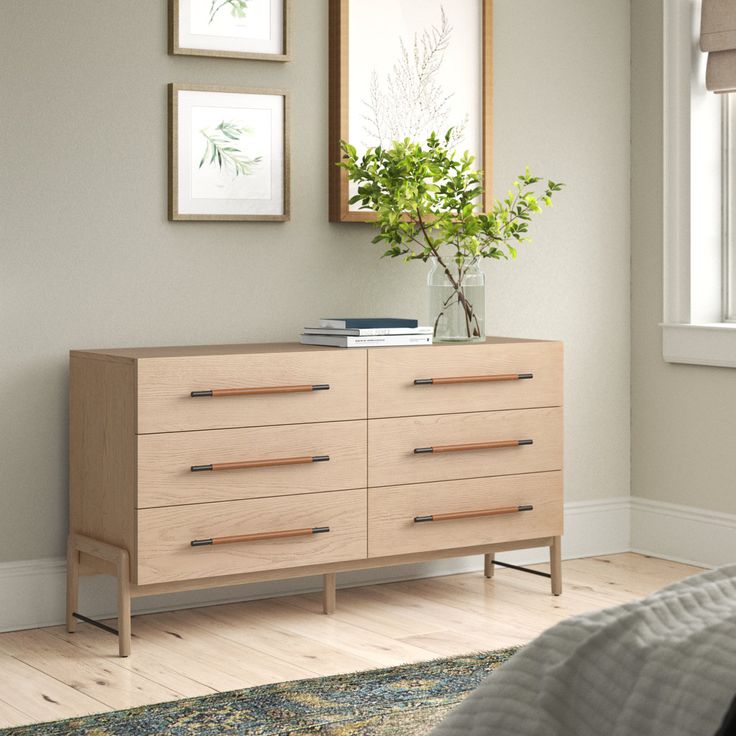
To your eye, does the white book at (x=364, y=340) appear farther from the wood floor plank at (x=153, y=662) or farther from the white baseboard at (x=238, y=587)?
the wood floor plank at (x=153, y=662)

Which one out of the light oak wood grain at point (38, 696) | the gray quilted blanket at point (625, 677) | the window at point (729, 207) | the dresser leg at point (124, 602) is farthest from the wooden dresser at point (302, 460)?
the gray quilted blanket at point (625, 677)

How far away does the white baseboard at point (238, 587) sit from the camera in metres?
3.35

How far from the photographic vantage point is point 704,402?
4109mm

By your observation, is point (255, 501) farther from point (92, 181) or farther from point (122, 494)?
point (92, 181)

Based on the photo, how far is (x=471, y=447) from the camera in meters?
3.52

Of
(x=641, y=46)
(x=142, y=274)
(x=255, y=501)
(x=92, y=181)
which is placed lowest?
(x=255, y=501)

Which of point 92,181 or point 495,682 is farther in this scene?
point 92,181

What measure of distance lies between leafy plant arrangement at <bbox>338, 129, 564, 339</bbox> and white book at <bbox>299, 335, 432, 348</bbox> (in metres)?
0.25

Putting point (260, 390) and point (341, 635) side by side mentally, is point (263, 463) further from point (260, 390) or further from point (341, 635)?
point (341, 635)

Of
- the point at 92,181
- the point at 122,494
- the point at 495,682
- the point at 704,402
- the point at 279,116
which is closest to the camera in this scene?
the point at 495,682

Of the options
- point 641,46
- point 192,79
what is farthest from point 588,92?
point 192,79

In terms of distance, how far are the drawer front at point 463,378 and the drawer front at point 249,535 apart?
0.28 meters

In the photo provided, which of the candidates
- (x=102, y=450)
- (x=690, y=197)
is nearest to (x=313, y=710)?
(x=102, y=450)

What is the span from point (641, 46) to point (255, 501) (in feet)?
6.92
